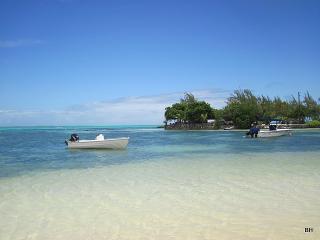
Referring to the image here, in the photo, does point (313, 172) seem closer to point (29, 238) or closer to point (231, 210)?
point (231, 210)

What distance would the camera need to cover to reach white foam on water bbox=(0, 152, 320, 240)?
6336 millimetres

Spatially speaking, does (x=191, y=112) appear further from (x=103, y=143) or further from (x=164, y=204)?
(x=164, y=204)

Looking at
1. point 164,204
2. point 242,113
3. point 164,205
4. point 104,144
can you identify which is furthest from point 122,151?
point 242,113

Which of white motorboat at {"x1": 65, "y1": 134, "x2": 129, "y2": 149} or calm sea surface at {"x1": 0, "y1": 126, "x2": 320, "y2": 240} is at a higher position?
white motorboat at {"x1": 65, "y1": 134, "x2": 129, "y2": 149}

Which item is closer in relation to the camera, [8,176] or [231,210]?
[231,210]

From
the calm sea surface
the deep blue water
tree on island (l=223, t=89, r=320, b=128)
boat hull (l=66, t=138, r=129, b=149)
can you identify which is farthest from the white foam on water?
tree on island (l=223, t=89, r=320, b=128)

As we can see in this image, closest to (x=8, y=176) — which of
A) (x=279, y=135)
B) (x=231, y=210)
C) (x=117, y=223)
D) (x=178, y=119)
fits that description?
(x=117, y=223)

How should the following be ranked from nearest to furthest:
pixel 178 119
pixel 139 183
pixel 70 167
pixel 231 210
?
pixel 231 210, pixel 139 183, pixel 70 167, pixel 178 119

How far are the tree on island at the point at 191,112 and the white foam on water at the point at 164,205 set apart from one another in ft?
207

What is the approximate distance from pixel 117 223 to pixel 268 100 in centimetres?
8411

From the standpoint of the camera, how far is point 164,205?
8281 mm

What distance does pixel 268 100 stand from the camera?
86938mm

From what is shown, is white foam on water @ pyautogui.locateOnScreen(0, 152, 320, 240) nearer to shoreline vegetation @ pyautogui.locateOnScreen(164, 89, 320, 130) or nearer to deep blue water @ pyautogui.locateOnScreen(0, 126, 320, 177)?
deep blue water @ pyautogui.locateOnScreen(0, 126, 320, 177)

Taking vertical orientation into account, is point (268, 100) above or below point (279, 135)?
above
